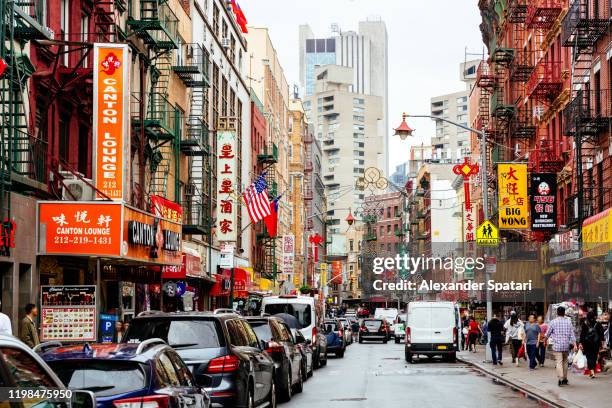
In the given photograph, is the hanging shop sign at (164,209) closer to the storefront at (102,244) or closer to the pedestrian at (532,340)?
the storefront at (102,244)

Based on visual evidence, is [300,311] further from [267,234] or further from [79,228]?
[267,234]

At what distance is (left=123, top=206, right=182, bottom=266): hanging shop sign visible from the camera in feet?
80.6

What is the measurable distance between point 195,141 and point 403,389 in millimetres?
20391

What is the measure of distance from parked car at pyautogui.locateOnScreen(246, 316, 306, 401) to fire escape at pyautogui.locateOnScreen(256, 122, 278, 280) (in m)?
47.4

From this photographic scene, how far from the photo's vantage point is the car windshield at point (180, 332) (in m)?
15.0

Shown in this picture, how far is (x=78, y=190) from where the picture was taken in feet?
84.2

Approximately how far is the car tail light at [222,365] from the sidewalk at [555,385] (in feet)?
24.3

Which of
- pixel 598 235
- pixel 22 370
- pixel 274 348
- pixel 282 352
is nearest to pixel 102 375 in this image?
pixel 22 370

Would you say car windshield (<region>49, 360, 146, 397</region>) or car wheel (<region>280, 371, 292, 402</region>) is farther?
car wheel (<region>280, 371, 292, 402</region>)

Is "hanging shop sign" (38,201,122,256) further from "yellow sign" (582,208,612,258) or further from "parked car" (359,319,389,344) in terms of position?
"parked car" (359,319,389,344)

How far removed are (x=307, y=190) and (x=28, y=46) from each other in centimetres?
9622

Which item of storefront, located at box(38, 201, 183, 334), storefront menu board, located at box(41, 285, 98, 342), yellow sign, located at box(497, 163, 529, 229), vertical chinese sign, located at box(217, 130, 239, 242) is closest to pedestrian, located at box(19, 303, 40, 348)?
storefront menu board, located at box(41, 285, 98, 342)

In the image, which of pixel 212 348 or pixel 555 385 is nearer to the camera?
pixel 212 348

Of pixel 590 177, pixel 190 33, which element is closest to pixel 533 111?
pixel 590 177
